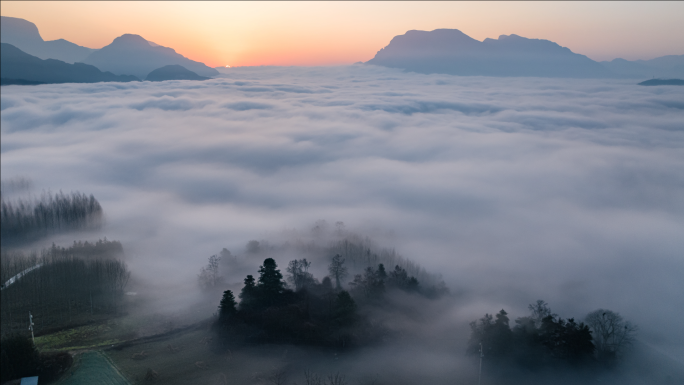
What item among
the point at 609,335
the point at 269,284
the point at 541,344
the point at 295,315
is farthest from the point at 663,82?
the point at 269,284

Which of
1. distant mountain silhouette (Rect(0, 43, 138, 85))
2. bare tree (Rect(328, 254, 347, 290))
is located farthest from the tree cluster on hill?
distant mountain silhouette (Rect(0, 43, 138, 85))

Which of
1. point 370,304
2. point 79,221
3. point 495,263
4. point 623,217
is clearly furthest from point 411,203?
point 79,221

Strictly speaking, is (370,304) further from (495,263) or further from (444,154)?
(444,154)

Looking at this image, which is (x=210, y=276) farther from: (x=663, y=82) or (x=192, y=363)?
(x=663, y=82)

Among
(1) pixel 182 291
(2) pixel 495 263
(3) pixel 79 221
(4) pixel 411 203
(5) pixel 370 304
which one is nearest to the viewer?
(5) pixel 370 304

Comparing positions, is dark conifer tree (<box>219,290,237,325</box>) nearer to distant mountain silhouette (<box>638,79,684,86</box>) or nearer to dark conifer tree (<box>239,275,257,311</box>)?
dark conifer tree (<box>239,275,257,311</box>)

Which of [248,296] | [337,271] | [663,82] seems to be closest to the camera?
[248,296]

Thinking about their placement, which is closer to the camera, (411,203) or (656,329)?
(656,329)
